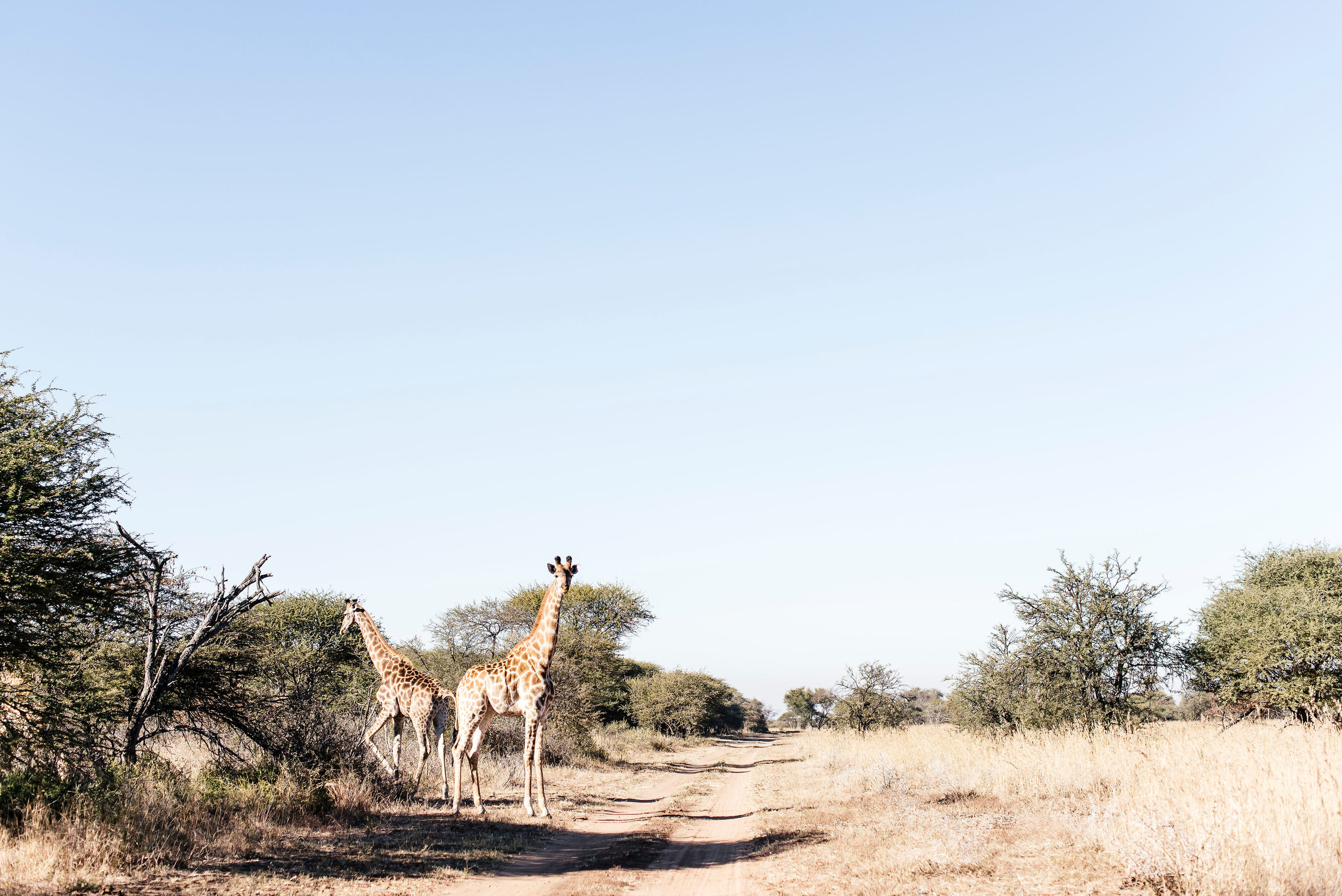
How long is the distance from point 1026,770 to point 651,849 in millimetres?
7901

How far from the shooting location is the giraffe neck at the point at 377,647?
17.5 m

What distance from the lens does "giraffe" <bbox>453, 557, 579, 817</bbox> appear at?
14.4 meters

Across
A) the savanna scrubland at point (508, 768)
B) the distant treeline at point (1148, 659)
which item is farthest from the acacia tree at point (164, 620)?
the distant treeline at point (1148, 659)

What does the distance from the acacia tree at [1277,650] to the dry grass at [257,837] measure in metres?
17.4

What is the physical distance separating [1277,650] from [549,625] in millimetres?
18721

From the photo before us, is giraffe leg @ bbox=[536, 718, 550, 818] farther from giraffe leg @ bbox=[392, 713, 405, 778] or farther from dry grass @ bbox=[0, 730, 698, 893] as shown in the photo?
giraffe leg @ bbox=[392, 713, 405, 778]

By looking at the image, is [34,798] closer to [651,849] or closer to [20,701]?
[20,701]

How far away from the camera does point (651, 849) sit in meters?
11.6

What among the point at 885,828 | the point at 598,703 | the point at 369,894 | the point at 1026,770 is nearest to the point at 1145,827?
the point at 885,828

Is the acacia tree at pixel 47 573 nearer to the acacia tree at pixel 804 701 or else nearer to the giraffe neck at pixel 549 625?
the giraffe neck at pixel 549 625

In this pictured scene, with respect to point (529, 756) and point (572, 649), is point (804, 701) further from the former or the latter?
point (529, 756)

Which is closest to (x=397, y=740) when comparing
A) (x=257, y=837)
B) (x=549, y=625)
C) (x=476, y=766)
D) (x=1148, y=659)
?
(x=476, y=766)

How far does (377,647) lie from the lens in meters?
18.0

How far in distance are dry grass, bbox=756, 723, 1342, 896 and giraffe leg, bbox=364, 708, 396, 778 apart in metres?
7.14
